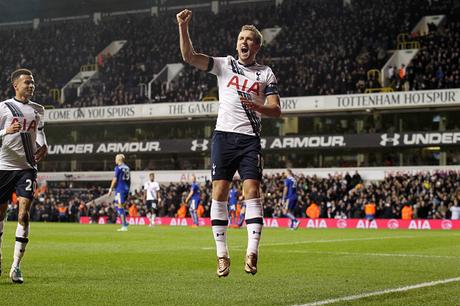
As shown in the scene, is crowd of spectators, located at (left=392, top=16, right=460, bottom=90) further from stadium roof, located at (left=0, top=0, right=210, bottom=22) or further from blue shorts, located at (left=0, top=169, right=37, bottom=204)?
blue shorts, located at (left=0, top=169, right=37, bottom=204)

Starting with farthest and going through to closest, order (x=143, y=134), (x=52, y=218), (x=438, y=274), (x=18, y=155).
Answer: (x=143, y=134)
(x=52, y=218)
(x=438, y=274)
(x=18, y=155)

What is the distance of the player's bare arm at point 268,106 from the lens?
26.3ft

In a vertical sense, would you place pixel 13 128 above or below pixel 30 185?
above

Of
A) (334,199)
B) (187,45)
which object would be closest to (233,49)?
(334,199)

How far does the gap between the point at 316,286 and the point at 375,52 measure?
39064 mm

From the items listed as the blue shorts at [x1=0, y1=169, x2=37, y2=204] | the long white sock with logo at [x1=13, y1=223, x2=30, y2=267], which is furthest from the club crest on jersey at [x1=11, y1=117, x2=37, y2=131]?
the long white sock with logo at [x1=13, y1=223, x2=30, y2=267]

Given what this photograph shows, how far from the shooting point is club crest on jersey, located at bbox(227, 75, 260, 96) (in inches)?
328

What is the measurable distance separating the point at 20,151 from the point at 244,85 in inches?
133

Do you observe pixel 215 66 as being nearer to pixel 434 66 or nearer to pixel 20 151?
pixel 20 151

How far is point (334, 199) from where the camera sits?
125 ft

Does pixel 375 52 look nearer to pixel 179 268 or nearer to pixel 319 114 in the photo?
pixel 319 114

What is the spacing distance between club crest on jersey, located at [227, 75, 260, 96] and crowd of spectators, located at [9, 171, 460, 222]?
2751 cm

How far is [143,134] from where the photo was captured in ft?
172

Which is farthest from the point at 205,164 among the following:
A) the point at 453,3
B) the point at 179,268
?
the point at 179,268
